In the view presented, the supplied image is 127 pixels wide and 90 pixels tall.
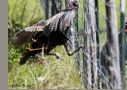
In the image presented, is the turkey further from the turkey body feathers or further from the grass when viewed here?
the grass

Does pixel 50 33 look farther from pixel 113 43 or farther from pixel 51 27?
pixel 113 43

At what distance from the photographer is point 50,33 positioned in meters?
4.09

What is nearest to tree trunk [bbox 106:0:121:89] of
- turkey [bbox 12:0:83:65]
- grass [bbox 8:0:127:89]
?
grass [bbox 8:0:127:89]

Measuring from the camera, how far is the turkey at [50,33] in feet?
12.4

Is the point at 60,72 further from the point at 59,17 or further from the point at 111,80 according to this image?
the point at 111,80

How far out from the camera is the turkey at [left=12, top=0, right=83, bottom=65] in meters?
3.77

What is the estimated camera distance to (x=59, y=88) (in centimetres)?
412

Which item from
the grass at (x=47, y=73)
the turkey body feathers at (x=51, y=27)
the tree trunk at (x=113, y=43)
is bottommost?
the grass at (x=47, y=73)

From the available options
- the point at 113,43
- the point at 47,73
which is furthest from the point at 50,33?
the point at 113,43

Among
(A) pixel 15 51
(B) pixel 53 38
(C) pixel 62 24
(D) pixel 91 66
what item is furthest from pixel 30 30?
(A) pixel 15 51

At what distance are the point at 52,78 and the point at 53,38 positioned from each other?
814mm

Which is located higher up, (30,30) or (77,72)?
(30,30)

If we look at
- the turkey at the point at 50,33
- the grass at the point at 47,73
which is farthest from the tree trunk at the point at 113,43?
the turkey at the point at 50,33

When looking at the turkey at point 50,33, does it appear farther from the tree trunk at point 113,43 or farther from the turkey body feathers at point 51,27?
the tree trunk at point 113,43
